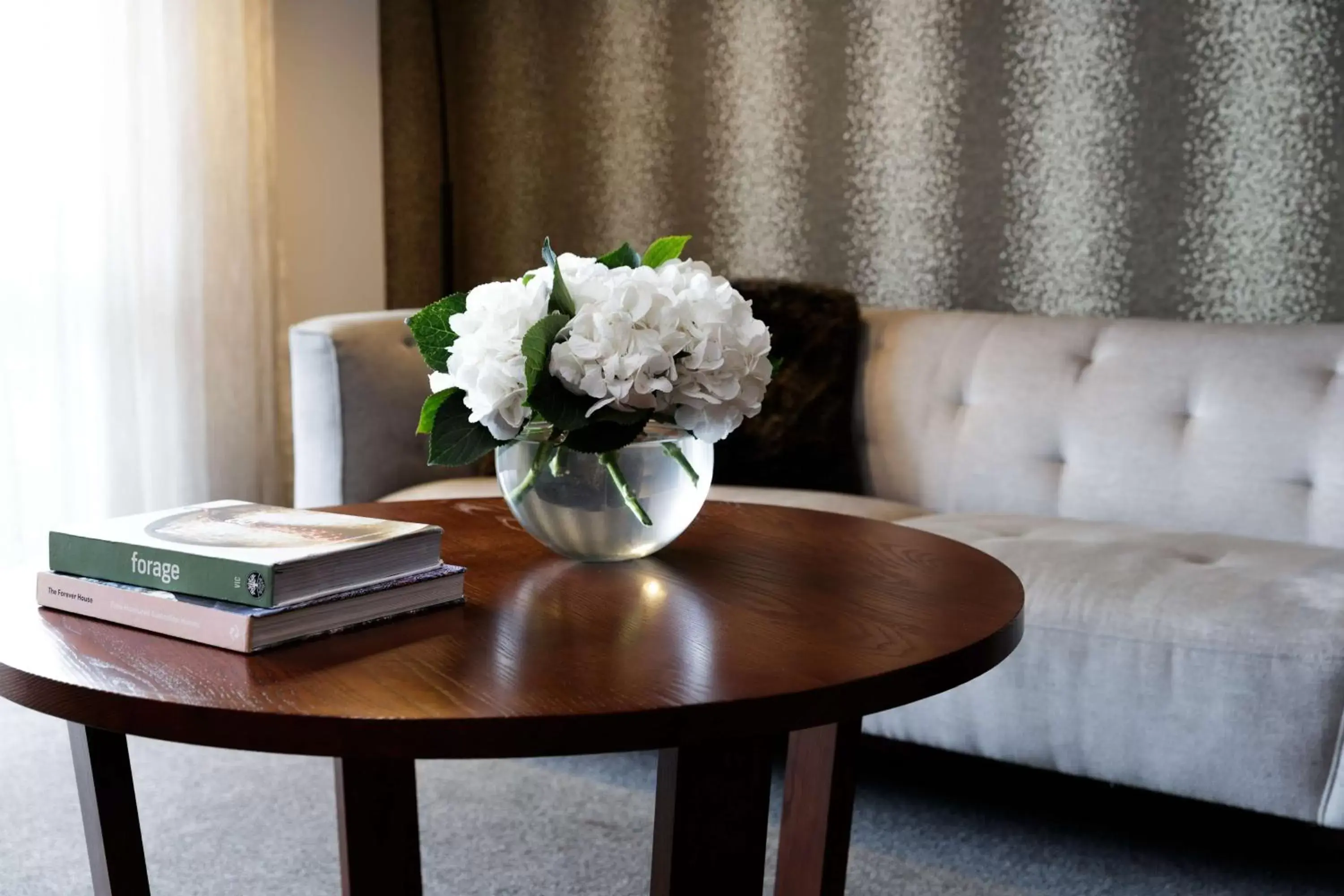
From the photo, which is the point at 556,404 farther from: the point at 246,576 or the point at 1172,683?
the point at 1172,683

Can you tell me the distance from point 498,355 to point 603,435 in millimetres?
110

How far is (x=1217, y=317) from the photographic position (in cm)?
257

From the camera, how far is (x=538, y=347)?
41.9 inches

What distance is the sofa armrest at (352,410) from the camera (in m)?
2.33

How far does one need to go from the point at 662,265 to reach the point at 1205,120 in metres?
1.79

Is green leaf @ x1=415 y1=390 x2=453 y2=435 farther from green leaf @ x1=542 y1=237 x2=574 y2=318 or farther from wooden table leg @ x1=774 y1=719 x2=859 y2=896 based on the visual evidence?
wooden table leg @ x1=774 y1=719 x2=859 y2=896

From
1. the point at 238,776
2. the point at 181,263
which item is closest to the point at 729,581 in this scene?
the point at 238,776

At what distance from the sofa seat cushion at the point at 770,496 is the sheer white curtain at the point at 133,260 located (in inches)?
30.1

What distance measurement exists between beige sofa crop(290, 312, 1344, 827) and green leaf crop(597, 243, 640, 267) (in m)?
0.83

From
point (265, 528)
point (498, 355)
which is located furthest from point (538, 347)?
point (265, 528)

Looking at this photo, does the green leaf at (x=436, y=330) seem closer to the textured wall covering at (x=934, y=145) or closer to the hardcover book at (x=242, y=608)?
the hardcover book at (x=242, y=608)

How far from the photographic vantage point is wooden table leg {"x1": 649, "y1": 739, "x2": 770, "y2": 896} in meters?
0.97

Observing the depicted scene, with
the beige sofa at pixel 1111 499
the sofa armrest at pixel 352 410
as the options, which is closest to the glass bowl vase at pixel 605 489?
the beige sofa at pixel 1111 499

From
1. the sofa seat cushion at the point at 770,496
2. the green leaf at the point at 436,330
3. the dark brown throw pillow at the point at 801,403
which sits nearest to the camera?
the green leaf at the point at 436,330
